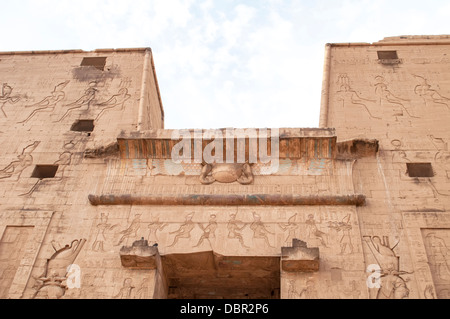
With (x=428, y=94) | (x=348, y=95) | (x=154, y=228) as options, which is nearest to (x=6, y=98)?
(x=154, y=228)

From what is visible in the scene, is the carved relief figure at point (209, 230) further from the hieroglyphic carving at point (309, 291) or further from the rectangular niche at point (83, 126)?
the rectangular niche at point (83, 126)

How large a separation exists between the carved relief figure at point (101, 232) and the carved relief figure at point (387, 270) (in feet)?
15.2

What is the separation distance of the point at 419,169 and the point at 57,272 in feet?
23.3

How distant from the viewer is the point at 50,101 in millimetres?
13578

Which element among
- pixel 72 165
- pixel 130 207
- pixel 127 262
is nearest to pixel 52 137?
pixel 72 165

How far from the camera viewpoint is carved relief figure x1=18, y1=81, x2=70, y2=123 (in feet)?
43.9

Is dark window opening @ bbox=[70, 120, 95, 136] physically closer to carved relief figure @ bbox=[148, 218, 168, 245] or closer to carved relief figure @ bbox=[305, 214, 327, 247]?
carved relief figure @ bbox=[148, 218, 168, 245]

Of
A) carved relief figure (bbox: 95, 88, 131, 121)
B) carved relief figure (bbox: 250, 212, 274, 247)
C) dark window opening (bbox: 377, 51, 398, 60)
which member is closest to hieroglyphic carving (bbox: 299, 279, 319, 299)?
carved relief figure (bbox: 250, 212, 274, 247)

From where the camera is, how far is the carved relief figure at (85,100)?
528 inches

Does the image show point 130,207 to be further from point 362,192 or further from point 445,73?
point 445,73

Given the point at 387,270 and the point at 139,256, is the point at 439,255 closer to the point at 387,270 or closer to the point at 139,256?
the point at 387,270

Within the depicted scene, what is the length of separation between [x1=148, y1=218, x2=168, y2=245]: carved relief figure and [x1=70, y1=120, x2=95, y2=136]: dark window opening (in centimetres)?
334

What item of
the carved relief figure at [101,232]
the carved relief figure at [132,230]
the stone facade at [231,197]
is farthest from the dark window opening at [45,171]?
the carved relief figure at [132,230]

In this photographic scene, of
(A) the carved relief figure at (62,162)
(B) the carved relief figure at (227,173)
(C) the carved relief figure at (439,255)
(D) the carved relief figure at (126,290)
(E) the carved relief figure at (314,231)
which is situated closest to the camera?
(D) the carved relief figure at (126,290)
